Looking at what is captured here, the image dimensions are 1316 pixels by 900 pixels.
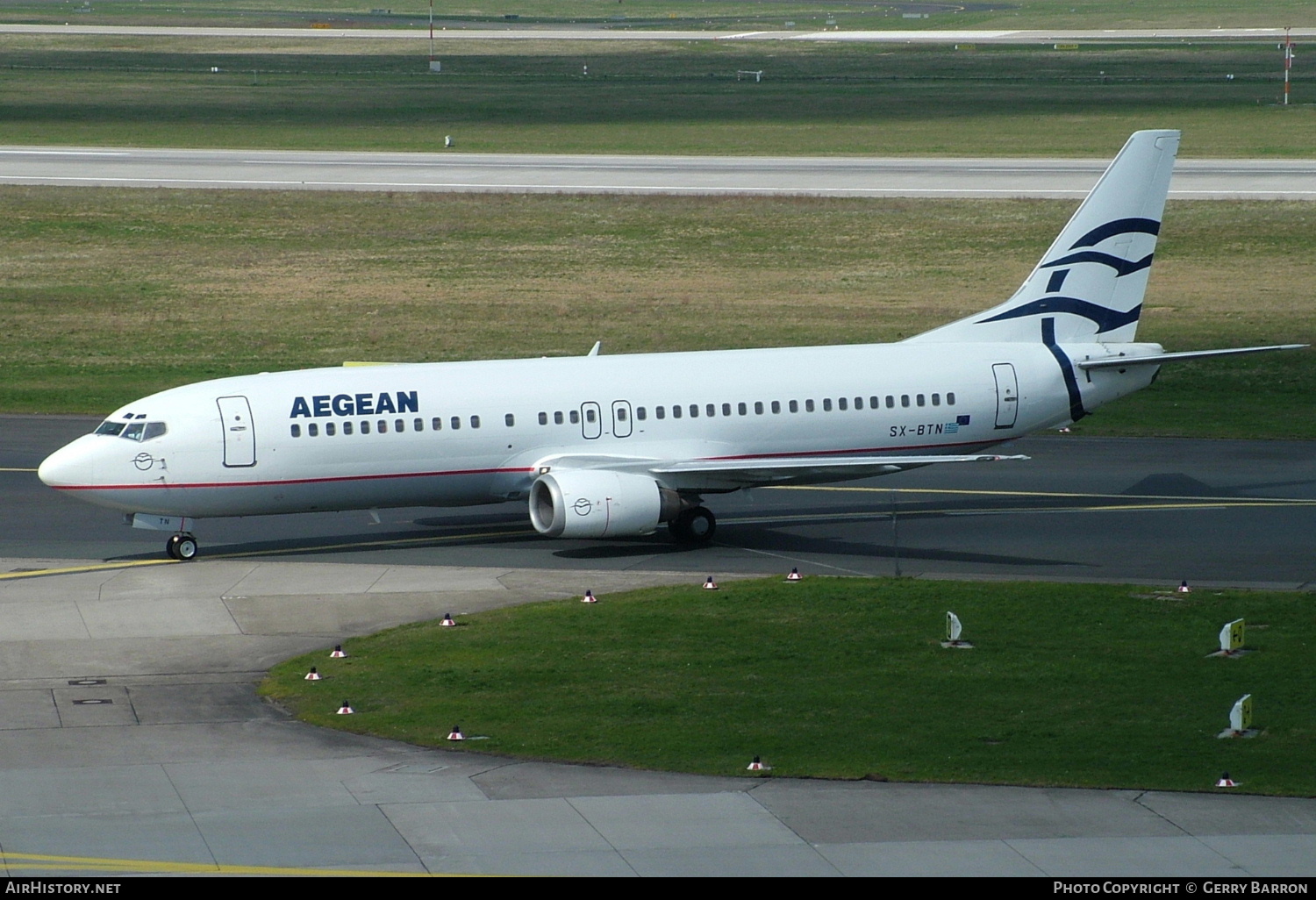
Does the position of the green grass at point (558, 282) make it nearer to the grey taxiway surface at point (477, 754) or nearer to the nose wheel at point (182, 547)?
the grey taxiway surface at point (477, 754)

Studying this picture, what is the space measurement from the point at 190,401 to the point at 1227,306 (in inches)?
1680

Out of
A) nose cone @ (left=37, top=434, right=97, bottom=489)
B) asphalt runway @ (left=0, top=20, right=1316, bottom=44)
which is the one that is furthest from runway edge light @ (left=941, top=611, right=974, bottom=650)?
asphalt runway @ (left=0, top=20, right=1316, bottom=44)

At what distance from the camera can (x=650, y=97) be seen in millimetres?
129375

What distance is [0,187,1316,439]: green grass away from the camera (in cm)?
5944

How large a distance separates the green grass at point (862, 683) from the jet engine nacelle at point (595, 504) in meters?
2.86

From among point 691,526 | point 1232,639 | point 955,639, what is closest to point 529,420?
point 691,526

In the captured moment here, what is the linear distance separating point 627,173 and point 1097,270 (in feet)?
172

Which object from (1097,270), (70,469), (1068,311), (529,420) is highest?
(1097,270)

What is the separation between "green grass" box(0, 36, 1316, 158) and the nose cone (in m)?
67.9

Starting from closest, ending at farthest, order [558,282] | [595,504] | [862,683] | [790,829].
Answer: [790,829], [862,683], [595,504], [558,282]

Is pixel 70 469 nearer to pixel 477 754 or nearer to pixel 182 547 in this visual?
pixel 182 547

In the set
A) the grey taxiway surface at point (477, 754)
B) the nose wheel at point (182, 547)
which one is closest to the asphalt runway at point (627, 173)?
the grey taxiway surface at point (477, 754)

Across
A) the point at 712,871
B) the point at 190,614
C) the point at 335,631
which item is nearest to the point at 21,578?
the point at 190,614

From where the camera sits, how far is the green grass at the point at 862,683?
82.1 feet
